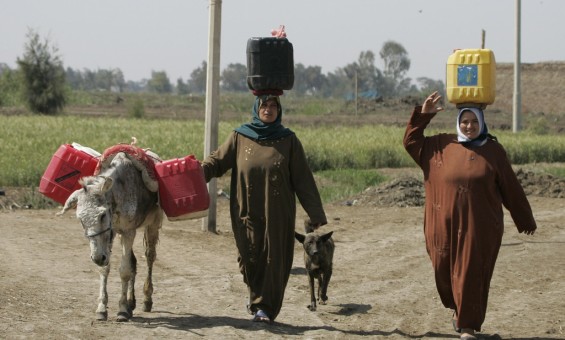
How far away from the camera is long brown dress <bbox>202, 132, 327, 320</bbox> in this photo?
855cm

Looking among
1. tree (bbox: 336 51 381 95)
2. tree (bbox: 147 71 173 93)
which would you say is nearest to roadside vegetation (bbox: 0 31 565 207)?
tree (bbox: 336 51 381 95)

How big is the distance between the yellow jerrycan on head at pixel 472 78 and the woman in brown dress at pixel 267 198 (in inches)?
55.1

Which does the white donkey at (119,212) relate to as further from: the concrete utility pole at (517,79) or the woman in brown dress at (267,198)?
the concrete utility pole at (517,79)

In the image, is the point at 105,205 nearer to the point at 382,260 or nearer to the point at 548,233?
the point at 382,260

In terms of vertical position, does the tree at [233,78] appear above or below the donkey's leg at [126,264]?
above

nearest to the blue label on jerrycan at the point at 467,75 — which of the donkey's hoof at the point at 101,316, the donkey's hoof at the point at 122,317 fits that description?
the donkey's hoof at the point at 122,317

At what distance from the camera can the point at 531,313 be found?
9.70m

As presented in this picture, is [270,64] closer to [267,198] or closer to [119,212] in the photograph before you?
[267,198]

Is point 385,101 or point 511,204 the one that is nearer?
point 511,204

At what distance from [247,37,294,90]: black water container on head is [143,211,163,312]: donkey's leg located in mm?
1656

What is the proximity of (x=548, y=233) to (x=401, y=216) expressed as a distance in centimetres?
273

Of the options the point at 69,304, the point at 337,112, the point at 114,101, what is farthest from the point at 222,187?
the point at 114,101

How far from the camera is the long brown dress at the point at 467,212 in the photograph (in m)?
7.98

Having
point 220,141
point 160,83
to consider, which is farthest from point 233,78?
point 220,141
